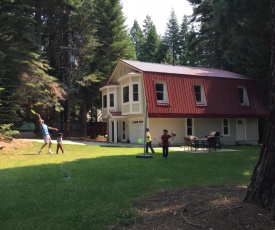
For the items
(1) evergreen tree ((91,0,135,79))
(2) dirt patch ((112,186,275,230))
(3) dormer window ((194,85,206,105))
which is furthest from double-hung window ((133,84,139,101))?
(2) dirt patch ((112,186,275,230))

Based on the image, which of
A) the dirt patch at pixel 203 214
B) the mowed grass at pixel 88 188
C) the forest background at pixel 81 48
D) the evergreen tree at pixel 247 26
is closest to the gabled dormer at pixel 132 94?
the forest background at pixel 81 48

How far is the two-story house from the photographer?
25.0 metres

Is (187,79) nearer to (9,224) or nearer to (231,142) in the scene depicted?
(231,142)

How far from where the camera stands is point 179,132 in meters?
26.8

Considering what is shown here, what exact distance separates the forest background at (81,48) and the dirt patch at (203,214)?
14126 mm

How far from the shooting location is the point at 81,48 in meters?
35.0

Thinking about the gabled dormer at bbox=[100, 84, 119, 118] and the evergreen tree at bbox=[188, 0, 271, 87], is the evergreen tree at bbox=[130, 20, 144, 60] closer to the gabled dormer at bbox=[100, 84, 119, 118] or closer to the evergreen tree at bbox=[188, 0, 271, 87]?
the gabled dormer at bbox=[100, 84, 119, 118]

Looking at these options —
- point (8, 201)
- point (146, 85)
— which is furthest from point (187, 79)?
point (8, 201)

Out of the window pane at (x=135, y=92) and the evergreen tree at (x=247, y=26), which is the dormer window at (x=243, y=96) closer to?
the evergreen tree at (x=247, y=26)

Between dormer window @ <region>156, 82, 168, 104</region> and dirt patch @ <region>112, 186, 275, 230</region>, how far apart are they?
19187 millimetres

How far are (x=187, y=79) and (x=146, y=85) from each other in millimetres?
3857

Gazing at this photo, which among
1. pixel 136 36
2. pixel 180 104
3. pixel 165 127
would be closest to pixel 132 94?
pixel 165 127

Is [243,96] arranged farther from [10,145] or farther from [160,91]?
[10,145]

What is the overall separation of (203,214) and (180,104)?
20911mm
